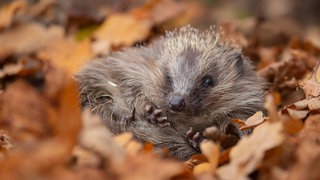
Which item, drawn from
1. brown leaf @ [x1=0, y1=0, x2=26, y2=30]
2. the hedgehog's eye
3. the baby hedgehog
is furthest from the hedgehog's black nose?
brown leaf @ [x1=0, y1=0, x2=26, y2=30]

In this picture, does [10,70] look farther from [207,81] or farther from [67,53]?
[207,81]

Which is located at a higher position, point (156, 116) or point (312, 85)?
point (312, 85)

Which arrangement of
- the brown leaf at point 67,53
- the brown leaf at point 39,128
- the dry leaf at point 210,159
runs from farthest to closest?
the brown leaf at point 67,53 < the dry leaf at point 210,159 < the brown leaf at point 39,128

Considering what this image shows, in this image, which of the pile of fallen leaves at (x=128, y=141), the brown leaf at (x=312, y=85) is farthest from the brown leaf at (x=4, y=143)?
the brown leaf at (x=312, y=85)

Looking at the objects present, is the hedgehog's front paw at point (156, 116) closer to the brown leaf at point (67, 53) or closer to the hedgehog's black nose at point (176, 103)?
the hedgehog's black nose at point (176, 103)

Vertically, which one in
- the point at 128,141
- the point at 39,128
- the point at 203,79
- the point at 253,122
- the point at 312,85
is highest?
the point at 203,79

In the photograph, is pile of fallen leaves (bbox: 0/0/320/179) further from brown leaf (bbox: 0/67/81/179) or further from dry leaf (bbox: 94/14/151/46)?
dry leaf (bbox: 94/14/151/46)

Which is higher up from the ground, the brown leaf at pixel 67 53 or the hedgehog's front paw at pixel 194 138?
the brown leaf at pixel 67 53

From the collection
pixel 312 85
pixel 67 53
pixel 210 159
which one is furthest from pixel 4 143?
pixel 67 53
